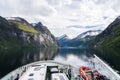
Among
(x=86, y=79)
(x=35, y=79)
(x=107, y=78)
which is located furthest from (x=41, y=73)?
(x=107, y=78)

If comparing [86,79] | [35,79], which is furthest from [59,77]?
[86,79]

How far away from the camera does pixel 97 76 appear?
135 ft

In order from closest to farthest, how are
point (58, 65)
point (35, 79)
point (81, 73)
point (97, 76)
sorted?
point (35, 79) < point (97, 76) < point (81, 73) < point (58, 65)

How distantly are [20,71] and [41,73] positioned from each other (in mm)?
9698

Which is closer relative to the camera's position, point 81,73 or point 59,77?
point 59,77

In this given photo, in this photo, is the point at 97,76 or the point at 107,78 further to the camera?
the point at 97,76

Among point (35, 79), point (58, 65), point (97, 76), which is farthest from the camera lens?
point (58, 65)

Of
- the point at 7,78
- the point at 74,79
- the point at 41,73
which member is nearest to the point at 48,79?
the point at 41,73

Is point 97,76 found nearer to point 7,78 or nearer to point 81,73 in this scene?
point 81,73

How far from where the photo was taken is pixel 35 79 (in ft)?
114

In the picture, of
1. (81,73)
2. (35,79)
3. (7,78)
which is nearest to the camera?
(35,79)

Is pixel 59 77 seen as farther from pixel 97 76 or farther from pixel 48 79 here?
pixel 97 76

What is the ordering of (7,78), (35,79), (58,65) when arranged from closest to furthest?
1. (35,79)
2. (7,78)
3. (58,65)

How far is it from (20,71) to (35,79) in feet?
45.2
